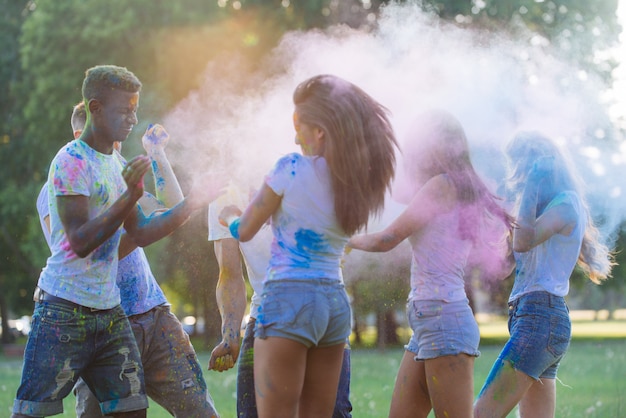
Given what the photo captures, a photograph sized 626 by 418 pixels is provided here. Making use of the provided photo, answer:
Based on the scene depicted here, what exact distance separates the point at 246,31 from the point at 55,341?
15.3 m

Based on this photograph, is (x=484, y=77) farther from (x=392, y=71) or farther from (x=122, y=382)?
(x=122, y=382)

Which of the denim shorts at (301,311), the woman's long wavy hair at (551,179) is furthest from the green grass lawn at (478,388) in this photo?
the denim shorts at (301,311)

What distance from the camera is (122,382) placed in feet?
13.5

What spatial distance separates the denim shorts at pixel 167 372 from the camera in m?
4.52

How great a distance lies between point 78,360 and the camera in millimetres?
4020

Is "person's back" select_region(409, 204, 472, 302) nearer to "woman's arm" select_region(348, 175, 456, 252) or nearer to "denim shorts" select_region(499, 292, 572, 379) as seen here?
"woman's arm" select_region(348, 175, 456, 252)

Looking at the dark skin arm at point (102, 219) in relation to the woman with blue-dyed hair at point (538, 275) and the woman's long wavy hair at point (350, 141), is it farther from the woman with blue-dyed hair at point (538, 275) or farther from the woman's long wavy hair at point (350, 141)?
the woman with blue-dyed hair at point (538, 275)

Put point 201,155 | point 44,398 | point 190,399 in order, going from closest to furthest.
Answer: point 44,398 < point 190,399 < point 201,155

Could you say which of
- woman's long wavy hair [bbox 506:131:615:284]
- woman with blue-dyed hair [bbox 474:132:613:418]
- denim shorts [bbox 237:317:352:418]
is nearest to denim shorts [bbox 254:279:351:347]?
denim shorts [bbox 237:317:352:418]

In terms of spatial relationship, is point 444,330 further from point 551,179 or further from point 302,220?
point 551,179

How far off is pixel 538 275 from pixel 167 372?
6.69ft

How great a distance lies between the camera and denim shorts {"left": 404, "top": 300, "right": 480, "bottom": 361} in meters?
4.27

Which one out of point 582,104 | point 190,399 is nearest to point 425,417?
point 190,399

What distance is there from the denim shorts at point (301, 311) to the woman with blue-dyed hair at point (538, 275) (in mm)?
1576
